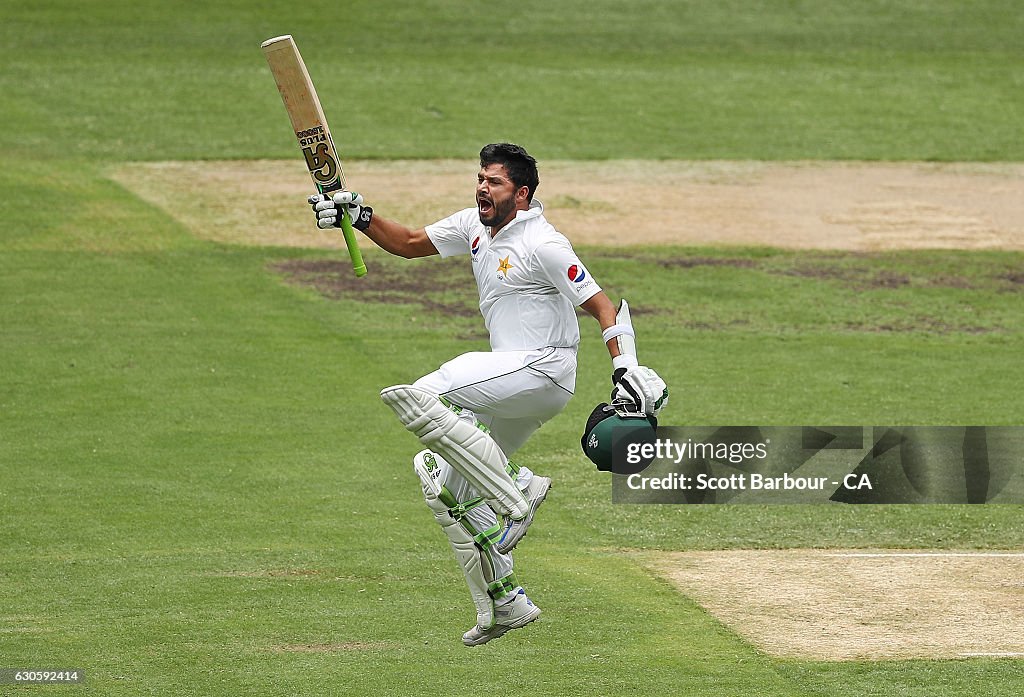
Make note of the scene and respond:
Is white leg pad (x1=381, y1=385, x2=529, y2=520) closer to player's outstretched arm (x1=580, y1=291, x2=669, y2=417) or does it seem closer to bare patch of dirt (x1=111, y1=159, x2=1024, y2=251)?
player's outstretched arm (x1=580, y1=291, x2=669, y2=417)

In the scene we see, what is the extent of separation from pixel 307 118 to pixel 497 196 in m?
1.48

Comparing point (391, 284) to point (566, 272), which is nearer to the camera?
point (566, 272)

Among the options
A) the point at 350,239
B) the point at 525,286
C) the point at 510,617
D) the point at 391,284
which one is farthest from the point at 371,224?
the point at 391,284

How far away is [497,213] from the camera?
9.98 m

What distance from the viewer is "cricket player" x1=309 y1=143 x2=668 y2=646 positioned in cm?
965

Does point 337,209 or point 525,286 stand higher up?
point 337,209

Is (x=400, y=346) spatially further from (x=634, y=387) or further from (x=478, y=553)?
(x=634, y=387)

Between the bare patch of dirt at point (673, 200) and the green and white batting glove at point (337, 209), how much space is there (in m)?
15.1

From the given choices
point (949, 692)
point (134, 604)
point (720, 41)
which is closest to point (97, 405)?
point (134, 604)

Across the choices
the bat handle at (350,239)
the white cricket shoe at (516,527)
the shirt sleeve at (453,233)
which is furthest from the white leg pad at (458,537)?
the shirt sleeve at (453,233)

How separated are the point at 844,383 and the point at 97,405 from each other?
28.9ft

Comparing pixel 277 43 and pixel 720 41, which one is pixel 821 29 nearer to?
pixel 720 41

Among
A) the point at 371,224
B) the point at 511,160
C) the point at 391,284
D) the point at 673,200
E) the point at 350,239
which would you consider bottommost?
the point at 391,284

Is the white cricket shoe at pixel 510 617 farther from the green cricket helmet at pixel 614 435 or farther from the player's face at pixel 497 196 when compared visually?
the player's face at pixel 497 196
